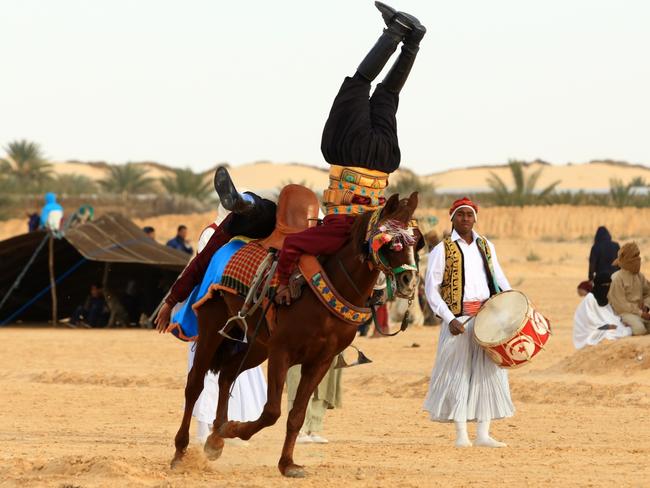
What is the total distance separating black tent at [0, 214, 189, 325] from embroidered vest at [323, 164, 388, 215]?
49.3ft

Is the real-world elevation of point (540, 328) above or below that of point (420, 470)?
above

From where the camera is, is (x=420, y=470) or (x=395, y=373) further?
(x=395, y=373)

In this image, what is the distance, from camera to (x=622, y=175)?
109m

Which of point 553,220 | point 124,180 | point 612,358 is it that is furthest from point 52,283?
point 124,180

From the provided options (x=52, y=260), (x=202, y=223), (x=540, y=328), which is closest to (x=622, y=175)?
(x=202, y=223)

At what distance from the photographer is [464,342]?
1048 cm

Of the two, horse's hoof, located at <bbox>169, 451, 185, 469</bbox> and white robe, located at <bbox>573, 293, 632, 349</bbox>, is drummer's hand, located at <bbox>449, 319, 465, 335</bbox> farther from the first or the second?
white robe, located at <bbox>573, 293, 632, 349</bbox>

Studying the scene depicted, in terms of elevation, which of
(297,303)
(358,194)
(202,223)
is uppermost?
(358,194)

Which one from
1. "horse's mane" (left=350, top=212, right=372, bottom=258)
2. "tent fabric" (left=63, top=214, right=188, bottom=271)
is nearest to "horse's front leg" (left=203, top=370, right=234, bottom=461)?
"horse's mane" (left=350, top=212, right=372, bottom=258)

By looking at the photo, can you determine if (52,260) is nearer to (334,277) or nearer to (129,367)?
(129,367)

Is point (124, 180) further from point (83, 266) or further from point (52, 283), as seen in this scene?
point (52, 283)

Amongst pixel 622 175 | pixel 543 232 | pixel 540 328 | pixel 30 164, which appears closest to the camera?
pixel 540 328

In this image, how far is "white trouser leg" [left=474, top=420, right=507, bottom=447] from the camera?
10.3 meters

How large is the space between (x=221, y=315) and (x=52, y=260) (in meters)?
15.7
